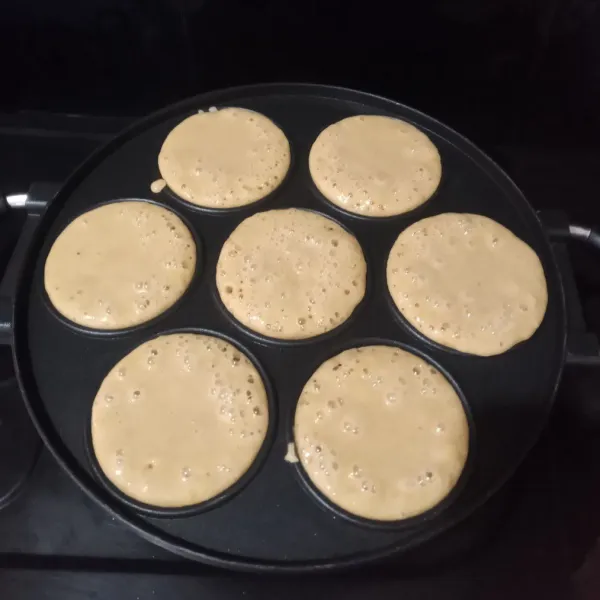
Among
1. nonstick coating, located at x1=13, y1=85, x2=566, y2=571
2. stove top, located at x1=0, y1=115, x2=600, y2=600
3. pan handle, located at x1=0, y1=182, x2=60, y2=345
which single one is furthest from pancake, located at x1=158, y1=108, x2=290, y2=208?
stove top, located at x1=0, y1=115, x2=600, y2=600

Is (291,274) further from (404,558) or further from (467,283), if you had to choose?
(404,558)

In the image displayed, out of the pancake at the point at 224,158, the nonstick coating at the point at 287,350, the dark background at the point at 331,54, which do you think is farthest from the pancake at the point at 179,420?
the dark background at the point at 331,54

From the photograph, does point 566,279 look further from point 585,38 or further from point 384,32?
point 384,32

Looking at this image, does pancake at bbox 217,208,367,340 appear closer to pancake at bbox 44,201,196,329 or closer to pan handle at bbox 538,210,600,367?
pancake at bbox 44,201,196,329

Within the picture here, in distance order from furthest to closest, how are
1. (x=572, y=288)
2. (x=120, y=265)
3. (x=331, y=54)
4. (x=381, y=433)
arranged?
(x=331, y=54) → (x=572, y=288) → (x=120, y=265) → (x=381, y=433)

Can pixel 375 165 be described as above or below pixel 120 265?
above

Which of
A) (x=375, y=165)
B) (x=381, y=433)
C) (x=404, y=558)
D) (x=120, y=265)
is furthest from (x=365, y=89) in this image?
(x=404, y=558)
